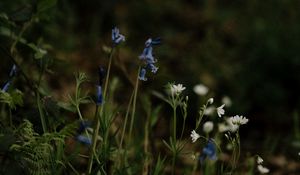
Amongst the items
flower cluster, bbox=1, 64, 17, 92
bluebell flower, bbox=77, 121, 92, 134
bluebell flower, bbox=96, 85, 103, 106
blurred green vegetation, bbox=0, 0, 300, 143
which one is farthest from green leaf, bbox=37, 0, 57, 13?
bluebell flower, bbox=96, 85, 103, 106

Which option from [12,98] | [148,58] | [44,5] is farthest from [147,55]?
[44,5]

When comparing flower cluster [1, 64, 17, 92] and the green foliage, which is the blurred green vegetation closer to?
flower cluster [1, 64, 17, 92]

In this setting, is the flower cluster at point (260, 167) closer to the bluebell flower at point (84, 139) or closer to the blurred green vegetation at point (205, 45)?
the bluebell flower at point (84, 139)

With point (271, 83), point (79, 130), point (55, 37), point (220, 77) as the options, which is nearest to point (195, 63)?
point (220, 77)

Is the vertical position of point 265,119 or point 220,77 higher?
point 220,77

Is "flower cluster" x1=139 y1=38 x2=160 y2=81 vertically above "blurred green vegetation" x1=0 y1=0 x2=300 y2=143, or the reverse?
"blurred green vegetation" x1=0 y1=0 x2=300 y2=143

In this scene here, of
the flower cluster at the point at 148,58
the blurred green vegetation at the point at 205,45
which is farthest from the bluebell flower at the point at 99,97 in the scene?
the blurred green vegetation at the point at 205,45

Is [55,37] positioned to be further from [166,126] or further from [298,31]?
[298,31]

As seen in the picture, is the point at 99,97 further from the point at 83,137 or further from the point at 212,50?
the point at 212,50
